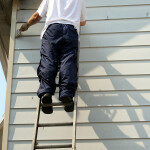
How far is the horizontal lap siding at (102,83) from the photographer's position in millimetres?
4293

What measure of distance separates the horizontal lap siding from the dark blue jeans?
0.71 metres

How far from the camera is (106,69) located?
15.2 ft

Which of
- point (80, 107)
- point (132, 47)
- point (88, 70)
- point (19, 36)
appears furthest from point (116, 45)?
point (19, 36)

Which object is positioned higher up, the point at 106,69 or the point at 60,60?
the point at 60,60

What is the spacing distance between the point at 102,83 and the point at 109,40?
2.04 feet

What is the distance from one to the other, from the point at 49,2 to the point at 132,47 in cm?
126

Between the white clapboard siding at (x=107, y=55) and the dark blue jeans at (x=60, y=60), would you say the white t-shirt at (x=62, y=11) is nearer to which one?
the dark blue jeans at (x=60, y=60)

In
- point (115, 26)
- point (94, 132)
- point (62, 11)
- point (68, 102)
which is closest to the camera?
point (68, 102)

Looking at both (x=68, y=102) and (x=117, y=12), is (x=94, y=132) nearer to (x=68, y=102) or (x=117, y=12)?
(x=68, y=102)

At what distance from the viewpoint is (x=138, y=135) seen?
168 inches

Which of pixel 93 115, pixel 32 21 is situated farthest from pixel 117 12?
pixel 93 115

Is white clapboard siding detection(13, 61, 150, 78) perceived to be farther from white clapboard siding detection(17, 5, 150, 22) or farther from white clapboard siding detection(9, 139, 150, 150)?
white clapboard siding detection(9, 139, 150, 150)

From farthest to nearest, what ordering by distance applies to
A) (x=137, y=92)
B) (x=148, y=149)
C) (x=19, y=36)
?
1. (x=19, y=36)
2. (x=137, y=92)
3. (x=148, y=149)

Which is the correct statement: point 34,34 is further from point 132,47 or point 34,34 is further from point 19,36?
point 132,47
